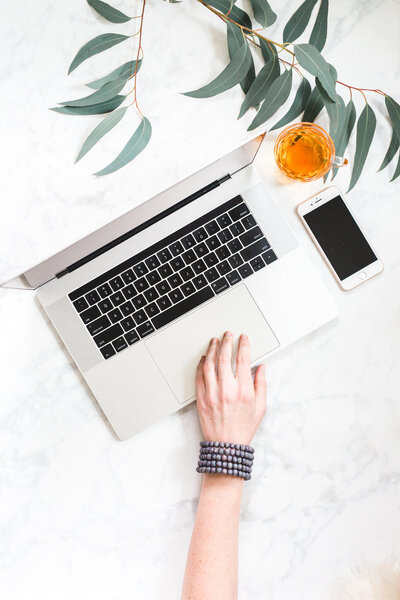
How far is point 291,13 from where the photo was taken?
→ 819 mm

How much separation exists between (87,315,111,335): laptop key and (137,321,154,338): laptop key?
5 cm

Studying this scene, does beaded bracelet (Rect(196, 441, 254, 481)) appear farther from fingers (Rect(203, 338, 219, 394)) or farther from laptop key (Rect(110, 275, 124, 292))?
laptop key (Rect(110, 275, 124, 292))

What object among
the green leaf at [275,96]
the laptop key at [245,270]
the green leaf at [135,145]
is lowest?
the laptop key at [245,270]

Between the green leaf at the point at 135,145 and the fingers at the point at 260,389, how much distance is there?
425mm

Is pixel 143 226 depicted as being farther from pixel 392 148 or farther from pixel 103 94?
pixel 392 148

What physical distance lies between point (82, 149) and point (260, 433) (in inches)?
23.1

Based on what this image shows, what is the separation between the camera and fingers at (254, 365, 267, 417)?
820 mm

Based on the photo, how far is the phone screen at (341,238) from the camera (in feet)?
2.69

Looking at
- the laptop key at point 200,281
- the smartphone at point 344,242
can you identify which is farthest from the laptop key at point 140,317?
the smartphone at point 344,242

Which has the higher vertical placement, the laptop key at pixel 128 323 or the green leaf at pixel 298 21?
the green leaf at pixel 298 21

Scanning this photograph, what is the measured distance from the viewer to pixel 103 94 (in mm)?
804

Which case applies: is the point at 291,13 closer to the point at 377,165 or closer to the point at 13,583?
the point at 377,165

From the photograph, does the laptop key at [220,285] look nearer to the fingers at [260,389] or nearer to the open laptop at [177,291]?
the open laptop at [177,291]

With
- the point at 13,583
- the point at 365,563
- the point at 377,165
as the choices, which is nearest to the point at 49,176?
the point at 377,165
